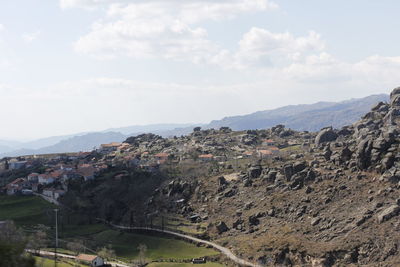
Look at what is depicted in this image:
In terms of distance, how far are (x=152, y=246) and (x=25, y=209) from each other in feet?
200

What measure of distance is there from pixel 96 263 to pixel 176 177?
70.5 meters

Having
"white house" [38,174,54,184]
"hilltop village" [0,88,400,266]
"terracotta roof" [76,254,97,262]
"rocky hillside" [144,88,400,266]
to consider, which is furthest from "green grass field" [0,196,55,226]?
"terracotta roof" [76,254,97,262]

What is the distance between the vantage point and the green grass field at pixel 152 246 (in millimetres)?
104938

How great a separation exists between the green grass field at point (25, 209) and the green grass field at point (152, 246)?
973 inches

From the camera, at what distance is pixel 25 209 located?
156 meters

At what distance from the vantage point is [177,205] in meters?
142

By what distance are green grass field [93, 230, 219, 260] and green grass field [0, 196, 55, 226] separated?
81.1 feet

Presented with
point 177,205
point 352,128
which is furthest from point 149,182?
point 352,128

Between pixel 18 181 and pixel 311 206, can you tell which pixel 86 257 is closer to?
pixel 311 206

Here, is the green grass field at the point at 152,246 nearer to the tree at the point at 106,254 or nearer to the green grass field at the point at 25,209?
the tree at the point at 106,254

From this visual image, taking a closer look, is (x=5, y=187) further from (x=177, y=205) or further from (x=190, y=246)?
(x=190, y=246)

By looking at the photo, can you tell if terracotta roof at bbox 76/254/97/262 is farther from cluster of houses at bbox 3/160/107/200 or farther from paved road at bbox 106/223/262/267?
cluster of houses at bbox 3/160/107/200

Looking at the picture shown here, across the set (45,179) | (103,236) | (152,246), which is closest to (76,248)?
(152,246)

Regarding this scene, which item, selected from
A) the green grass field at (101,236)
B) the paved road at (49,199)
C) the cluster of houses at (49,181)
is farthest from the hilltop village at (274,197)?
the green grass field at (101,236)
